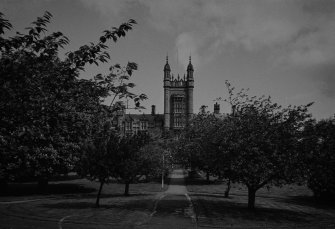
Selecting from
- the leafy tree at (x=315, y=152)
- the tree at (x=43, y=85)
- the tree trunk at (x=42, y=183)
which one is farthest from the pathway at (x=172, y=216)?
the tree trunk at (x=42, y=183)

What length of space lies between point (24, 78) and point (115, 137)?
802 inches

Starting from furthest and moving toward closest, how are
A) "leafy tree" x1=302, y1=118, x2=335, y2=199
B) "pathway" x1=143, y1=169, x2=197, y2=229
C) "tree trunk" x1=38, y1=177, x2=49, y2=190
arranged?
"tree trunk" x1=38, y1=177, x2=49, y2=190
"leafy tree" x1=302, y1=118, x2=335, y2=199
"pathway" x1=143, y1=169, x2=197, y2=229

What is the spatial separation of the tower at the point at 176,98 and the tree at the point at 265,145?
301ft

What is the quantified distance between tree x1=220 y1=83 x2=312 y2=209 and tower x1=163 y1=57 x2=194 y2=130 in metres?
91.8

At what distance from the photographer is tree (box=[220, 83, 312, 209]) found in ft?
82.1

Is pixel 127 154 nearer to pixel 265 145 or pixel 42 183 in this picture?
pixel 265 145

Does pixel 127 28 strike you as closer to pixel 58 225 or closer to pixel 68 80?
pixel 68 80

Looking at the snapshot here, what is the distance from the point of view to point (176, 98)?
396 ft

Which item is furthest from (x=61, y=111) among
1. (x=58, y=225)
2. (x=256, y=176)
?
(x=256, y=176)

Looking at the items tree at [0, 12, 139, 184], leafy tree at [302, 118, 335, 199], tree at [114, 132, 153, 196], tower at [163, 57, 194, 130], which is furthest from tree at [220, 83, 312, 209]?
tower at [163, 57, 194, 130]

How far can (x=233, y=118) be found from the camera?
2833 cm

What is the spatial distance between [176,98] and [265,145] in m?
95.2

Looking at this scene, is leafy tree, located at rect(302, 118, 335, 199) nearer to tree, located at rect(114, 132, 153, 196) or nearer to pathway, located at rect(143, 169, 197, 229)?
pathway, located at rect(143, 169, 197, 229)

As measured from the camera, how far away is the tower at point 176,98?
120000 mm
